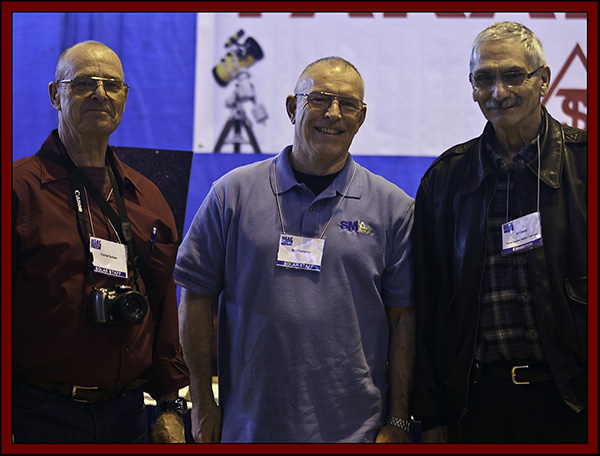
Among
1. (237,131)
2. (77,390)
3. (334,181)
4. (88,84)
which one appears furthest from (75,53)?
(237,131)

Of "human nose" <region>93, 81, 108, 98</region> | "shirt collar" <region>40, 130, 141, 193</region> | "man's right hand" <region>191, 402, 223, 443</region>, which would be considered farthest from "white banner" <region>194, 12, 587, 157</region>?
"man's right hand" <region>191, 402, 223, 443</region>

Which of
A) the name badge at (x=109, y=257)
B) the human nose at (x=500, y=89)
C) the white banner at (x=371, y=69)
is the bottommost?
the name badge at (x=109, y=257)

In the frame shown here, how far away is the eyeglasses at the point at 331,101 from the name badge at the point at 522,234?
0.65 m

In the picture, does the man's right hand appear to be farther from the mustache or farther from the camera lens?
the mustache

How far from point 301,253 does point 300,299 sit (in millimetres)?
154

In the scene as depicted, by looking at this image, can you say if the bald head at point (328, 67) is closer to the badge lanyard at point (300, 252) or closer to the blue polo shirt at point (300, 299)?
the blue polo shirt at point (300, 299)

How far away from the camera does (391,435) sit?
81.0 inches

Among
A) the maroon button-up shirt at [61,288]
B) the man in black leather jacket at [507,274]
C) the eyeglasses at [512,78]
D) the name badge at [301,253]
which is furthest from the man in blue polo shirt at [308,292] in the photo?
the eyeglasses at [512,78]

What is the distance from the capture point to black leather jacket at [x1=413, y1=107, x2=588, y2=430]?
192 centimetres

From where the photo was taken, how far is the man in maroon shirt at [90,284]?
1930 millimetres

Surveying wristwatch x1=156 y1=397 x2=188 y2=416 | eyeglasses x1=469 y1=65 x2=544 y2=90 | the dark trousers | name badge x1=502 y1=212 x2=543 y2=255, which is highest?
eyeglasses x1=469 y1=65 x2=544 y2=90

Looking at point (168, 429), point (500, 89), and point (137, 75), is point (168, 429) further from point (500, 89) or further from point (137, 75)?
point (137, 75)

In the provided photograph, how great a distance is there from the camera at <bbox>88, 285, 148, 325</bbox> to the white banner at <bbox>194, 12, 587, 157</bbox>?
171cm

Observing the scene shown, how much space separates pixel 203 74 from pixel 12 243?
1.97 meters
